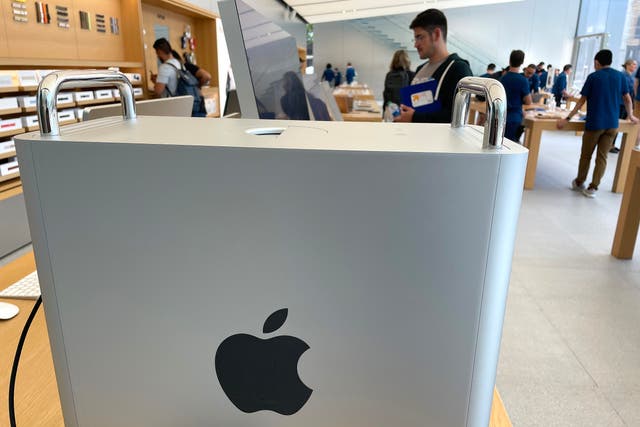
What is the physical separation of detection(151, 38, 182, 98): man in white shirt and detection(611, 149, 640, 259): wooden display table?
3.50 meters

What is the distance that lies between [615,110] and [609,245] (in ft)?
6.17

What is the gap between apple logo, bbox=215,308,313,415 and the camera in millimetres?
422

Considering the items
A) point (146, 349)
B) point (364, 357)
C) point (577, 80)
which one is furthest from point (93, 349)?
point (577, 80)

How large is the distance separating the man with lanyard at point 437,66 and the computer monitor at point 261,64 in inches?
38.7

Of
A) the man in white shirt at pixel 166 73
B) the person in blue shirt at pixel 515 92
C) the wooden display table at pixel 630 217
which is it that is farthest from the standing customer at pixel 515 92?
the man in white shirt at pixel 166 73

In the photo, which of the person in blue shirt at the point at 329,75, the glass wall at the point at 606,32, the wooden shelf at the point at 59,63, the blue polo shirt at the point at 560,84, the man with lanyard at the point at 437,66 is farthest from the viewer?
the person in blue shirt at the point at 329,75

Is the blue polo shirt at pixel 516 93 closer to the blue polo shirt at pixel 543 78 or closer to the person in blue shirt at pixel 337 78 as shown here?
the blue polo shirt at pixel 543 78

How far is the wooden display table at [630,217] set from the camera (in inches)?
115

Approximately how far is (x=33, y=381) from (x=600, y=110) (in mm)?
5052

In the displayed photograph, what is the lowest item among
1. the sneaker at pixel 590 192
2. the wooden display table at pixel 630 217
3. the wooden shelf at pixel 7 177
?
the sneaker at pixel 590 192

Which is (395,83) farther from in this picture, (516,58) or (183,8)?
(183,8)

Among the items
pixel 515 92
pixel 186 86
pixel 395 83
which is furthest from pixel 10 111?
pixel 515 92

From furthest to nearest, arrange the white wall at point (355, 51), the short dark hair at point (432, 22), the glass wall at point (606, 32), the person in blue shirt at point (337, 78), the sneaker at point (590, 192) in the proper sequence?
the white wall at point (355, 51)
the person in blue shirt at point (337, 78)
the glass wall at point (606, 32)
the sneaker at point (590, 192)
the short dark hair at point (432, 22)

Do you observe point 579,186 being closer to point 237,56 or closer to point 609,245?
point 609,245
